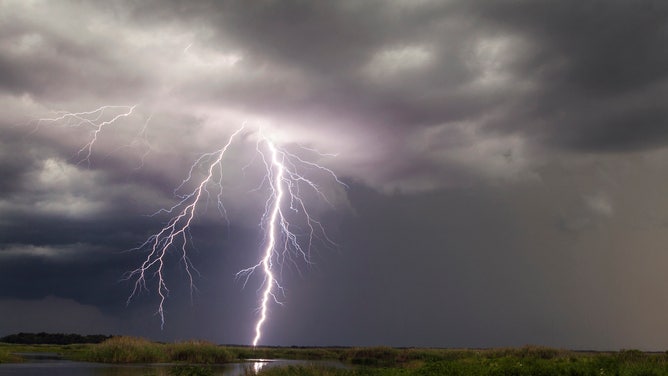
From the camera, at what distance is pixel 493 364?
26.2m

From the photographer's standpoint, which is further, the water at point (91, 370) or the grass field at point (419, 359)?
the water at point (91, 370)

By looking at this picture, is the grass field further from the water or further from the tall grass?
the water

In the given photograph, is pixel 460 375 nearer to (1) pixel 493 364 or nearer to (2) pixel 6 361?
(1) pixel 493 364

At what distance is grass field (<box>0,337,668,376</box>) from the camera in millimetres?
24422

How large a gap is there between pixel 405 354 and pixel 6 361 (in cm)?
4626

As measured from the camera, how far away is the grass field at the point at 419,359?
80.1 feet

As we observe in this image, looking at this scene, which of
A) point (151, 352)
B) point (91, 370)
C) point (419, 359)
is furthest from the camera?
point (419, 359)

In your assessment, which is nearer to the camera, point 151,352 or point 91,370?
point 91,370

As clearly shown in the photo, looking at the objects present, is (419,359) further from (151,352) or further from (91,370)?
(91,370)

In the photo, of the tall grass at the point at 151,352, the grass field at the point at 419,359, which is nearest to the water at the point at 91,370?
the grass field at the point at 419,359

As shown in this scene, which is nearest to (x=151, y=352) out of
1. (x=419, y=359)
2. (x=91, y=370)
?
(x=91, y=370)

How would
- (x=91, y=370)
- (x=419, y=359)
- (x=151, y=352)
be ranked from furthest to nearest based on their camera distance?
(x=419, y=359)
(x=151, y=352)
(x=91, y=370)

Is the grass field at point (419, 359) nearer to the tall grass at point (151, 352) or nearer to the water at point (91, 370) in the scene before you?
the tall grass at point (151, 352)

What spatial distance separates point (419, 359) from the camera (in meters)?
65.3
